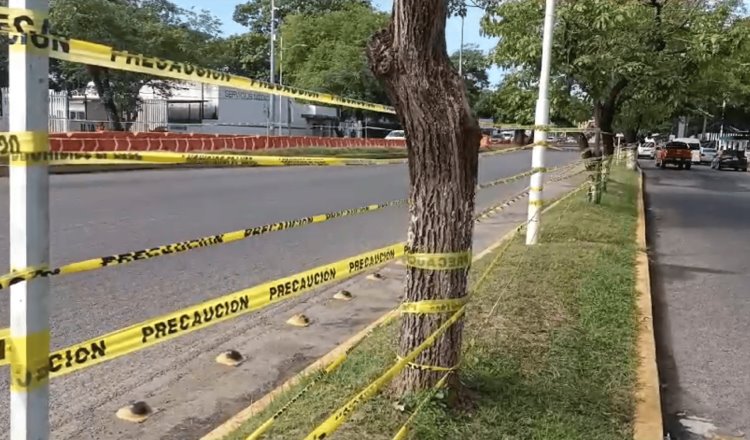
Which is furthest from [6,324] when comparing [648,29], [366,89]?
[366,89]

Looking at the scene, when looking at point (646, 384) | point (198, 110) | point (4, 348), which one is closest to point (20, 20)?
point (4, 348)

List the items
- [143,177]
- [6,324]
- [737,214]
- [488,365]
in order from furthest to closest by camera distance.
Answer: [143,177] → [737,214] → [6,324] → [488,365]

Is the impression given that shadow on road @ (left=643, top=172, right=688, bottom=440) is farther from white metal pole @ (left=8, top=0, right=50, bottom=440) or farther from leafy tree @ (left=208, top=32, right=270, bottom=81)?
leafy tree @ (left=208, top=32, right=270, bottom=81)

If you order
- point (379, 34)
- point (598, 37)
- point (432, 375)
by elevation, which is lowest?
point (432, 375)

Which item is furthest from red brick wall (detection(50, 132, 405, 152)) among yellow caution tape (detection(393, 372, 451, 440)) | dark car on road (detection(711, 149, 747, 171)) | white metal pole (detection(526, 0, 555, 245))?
dark car on road (detection(711, 149, 747, 171))

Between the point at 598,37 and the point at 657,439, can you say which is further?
the point at 598,37

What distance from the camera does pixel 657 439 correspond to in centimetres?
364

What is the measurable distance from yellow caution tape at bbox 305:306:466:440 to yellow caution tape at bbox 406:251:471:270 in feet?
0.81

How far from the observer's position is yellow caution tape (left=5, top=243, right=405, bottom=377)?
2.00 meters

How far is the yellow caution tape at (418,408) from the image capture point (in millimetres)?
3062

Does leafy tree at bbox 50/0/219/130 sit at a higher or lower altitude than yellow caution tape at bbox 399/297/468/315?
higher

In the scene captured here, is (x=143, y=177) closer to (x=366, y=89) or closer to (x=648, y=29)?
(x=648, y=29)

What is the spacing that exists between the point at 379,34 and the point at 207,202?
9650mm

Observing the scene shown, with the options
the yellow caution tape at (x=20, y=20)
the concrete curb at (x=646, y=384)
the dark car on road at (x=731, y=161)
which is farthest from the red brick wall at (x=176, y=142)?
the dark car on road at (x=731, y=161)
